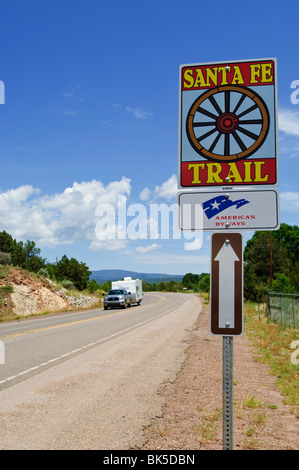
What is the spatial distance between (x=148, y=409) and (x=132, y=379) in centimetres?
240

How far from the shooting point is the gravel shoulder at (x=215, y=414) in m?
5.55

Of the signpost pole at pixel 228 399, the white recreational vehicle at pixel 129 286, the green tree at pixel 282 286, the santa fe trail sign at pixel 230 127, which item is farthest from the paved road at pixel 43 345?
the white recreational vehicle at pixel 129 286

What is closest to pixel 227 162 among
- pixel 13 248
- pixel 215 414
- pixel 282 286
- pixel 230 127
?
pixel 230 127

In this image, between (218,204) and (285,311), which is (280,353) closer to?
(285,311)

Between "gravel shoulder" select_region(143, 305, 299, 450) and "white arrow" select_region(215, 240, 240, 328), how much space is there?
2.69 m

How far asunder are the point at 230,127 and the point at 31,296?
33.8m

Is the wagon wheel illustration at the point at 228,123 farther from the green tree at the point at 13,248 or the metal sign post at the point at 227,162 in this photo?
the green tree at the point at 13,248

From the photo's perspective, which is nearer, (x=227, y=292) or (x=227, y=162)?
(x=227, y=292)

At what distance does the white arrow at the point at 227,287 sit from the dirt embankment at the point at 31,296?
2981 cm

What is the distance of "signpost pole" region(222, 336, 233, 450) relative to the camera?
3.19m

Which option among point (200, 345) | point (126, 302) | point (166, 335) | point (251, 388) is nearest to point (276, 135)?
point (251, 388)

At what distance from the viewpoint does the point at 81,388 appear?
28.2 feet

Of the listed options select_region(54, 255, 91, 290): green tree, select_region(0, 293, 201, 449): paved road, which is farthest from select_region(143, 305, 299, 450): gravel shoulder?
select_region(54, 255, 91, 290): green tree
